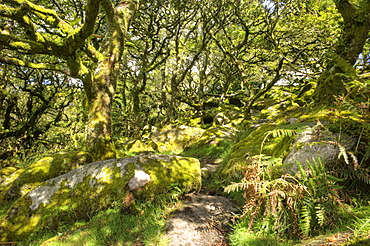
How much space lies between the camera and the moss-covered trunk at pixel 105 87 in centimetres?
554

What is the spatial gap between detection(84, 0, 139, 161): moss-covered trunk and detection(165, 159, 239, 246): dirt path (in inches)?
129

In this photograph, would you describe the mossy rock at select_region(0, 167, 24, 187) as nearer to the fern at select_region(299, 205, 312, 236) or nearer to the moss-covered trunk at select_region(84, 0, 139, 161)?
the moss-covered trunk at select_region(84, 0, 139, 161)

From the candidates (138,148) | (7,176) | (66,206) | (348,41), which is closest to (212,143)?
(138,148)

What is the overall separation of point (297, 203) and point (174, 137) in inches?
374

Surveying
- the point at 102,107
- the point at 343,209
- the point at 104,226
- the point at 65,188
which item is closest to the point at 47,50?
the point at 102,107

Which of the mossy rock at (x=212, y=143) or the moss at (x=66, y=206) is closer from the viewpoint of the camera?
the moss at (x=66, y=206)

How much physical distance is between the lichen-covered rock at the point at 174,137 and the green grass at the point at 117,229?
272 inches

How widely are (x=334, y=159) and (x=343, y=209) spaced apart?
2.08ft

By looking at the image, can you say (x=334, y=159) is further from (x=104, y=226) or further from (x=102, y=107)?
(x=102, y=107)

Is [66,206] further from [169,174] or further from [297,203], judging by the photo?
[297,203]

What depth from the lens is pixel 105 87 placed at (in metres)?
5.85

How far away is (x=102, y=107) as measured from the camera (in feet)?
18.7

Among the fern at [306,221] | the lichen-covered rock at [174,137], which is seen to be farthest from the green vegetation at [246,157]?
the lichen-covered rock at [174,137]

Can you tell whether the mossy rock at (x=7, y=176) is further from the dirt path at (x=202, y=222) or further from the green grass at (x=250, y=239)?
the green grass at (x=250, y=239)
